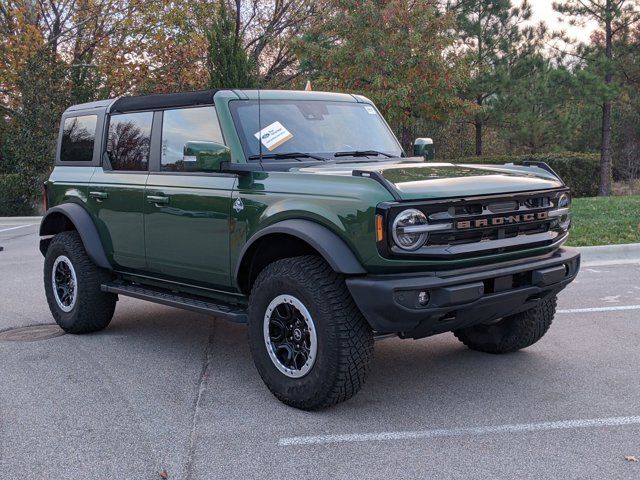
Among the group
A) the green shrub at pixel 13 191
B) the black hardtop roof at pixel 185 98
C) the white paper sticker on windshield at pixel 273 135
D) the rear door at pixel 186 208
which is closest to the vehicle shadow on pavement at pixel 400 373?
the rear door at pixel 186 208

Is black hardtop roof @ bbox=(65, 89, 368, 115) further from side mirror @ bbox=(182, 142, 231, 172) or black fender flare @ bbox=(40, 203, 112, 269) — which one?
black fender flare @ bbox=(40, 203, 112, 269)

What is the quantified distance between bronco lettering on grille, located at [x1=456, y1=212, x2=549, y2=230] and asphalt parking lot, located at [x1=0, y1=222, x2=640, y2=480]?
112 centimetres

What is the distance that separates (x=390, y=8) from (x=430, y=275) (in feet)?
56.1

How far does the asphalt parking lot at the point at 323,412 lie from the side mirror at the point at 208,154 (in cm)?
151

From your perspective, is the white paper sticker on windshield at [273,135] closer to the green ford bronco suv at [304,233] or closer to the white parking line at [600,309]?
the green ford bronco suv at [304,233]

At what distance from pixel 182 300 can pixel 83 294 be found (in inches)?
50.7

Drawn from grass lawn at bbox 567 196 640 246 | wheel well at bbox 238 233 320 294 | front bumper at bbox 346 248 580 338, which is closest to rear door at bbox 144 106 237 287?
wheel well at bbox 238 233 320 294

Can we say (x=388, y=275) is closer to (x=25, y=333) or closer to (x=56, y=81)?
(x=25, y=333)

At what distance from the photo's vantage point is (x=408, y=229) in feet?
13.4

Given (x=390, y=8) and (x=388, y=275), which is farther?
(x=390, y=8)

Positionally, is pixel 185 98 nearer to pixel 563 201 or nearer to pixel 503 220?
pixel 503 220

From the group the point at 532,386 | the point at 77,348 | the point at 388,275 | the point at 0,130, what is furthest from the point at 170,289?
the point at 0,130

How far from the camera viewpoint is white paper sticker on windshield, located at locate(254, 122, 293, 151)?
17.3ft

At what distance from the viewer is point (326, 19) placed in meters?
21.8
